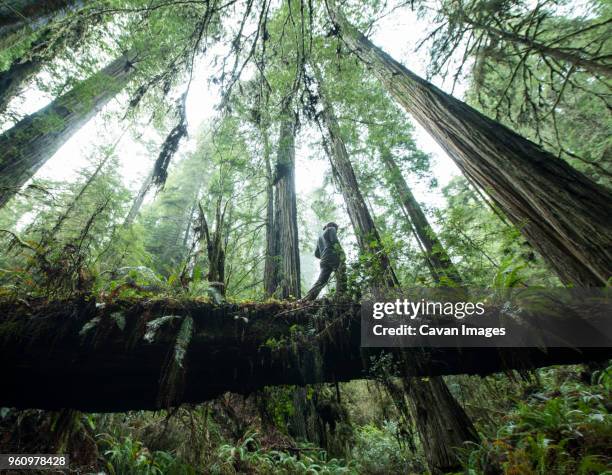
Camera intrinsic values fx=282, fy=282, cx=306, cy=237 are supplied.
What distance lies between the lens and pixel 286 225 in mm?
7012

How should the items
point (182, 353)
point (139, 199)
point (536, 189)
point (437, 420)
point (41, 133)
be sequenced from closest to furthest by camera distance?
point (182, 353) < point (536, 189) < point (139, 199) < point (437, 420) < point (41, 133)

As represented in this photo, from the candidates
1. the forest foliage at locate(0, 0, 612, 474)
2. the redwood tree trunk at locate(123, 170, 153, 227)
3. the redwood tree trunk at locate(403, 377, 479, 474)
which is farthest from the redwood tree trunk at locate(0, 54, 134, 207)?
the redwood tree trunk at locate(403, 377, 479, 474)

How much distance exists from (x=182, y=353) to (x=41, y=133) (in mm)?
5625

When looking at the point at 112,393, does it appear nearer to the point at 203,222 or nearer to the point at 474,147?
the point at 203,222

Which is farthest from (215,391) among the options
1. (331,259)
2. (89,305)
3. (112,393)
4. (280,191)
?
(280,191)

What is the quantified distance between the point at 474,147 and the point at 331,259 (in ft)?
9.72

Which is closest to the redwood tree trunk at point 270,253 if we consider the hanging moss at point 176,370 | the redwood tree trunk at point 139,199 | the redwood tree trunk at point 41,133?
the redwood tree trunk at point 139,199

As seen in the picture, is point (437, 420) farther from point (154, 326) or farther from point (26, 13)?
point (26, 13)

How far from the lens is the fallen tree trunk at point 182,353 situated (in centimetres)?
249

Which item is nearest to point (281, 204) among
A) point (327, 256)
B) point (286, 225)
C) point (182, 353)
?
point (286, 225)

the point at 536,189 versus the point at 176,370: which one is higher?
the point at 536,189

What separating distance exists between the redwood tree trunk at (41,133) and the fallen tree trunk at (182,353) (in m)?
2.82

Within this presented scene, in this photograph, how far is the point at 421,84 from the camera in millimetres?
4008

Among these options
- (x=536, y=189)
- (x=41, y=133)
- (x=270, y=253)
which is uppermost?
(x=41, y=133)
